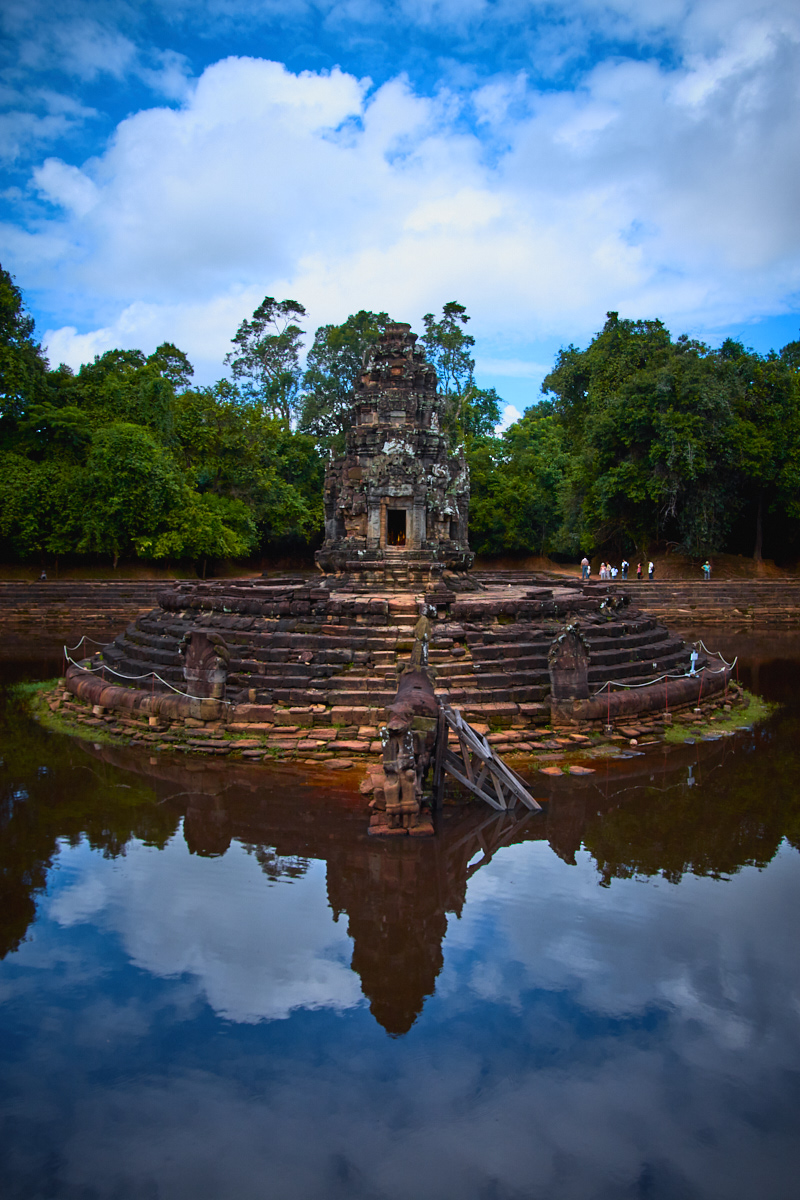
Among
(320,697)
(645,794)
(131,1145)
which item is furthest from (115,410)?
(131,1145)

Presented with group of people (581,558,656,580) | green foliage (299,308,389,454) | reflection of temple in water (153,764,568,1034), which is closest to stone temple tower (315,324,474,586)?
reflection of temple in water (153,764,568,1034)

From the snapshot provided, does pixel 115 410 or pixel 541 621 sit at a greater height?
pixel 115 410

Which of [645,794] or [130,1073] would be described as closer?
[130,1073]

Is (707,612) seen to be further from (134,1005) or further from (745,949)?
(134,1005)

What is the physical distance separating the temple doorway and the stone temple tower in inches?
1.1

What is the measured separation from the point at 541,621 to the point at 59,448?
2501 centimetres

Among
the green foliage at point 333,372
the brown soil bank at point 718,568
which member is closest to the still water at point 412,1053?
the brown soil bank at point 718,568

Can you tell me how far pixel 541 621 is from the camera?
38.2 feet

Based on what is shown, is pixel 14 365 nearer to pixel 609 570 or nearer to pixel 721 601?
pixel 609 570

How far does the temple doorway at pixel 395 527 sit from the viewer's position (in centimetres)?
1797

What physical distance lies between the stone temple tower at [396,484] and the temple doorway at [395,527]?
3 centimetres

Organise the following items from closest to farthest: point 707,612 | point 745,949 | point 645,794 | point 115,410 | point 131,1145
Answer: point 131,1145
point 745,949
point 645,794
point 707,612
point 115,410

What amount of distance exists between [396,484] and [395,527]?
1.46 metres

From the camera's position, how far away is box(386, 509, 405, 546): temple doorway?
18.0 metres
